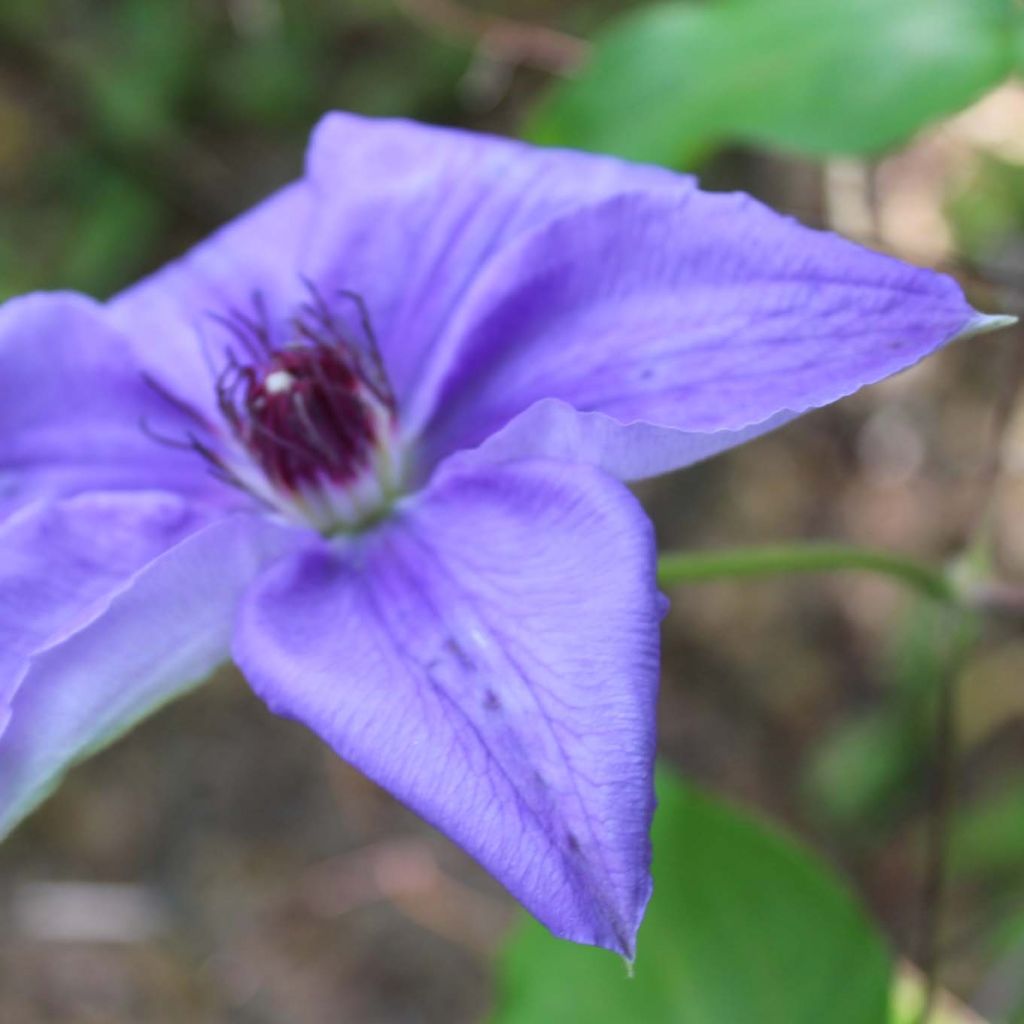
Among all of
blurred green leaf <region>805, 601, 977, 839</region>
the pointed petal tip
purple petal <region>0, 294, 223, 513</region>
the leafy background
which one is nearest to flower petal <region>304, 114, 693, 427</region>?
purple petal <region>0, 294, 223, 513</region>

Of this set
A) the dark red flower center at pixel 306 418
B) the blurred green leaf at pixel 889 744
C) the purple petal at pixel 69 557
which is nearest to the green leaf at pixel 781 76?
the dark red flower center at pixel 306 418

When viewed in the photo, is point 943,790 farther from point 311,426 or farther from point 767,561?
point 311,426

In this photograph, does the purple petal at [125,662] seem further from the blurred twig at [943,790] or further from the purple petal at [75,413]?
the blurred twig at [943,790]

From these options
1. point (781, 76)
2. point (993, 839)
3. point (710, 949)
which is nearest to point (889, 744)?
point (993, 839)

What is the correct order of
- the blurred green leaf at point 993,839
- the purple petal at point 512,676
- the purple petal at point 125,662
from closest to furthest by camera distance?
the purple petal at point 512,676 < the purple petal at point 125,662 < the blurred green leaf at point 993,839

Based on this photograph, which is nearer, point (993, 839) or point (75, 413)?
point (75, 413)

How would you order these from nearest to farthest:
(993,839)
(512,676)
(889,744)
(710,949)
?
(512,676)
(710,949)
(993,839)
(889,744)

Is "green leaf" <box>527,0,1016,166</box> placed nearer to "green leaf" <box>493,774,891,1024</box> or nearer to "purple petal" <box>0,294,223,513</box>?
"purple petal" <box>0,294,223,513</box>

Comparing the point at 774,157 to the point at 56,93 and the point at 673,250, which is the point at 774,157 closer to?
the point at 56,93
